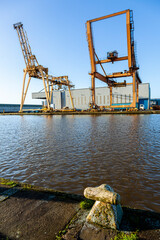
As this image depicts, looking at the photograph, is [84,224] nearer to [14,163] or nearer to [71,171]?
[71,171]

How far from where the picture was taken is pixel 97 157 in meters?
6.02

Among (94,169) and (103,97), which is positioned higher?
(103,97)

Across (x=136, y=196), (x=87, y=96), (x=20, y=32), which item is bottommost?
(x=136, y=196)

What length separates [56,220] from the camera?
2.28 metres

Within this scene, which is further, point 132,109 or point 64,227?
point 132,109

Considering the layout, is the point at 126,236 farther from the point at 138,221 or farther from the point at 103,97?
the point at 103,97

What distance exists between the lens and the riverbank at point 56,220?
2.00 m

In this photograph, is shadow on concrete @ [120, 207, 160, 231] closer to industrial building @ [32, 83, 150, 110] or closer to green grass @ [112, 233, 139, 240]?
green grass @ [112, 233, 139, 240]

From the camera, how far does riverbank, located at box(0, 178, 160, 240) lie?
2004 mm

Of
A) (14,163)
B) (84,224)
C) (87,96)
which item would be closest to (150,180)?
(84,224)

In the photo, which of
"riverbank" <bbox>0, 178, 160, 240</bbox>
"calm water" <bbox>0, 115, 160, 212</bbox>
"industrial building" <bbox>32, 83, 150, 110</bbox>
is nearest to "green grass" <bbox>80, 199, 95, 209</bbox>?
"riverbank" <bbox>0, 178, 160, 240</bbox>

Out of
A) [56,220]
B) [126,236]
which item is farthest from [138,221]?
[56,220]

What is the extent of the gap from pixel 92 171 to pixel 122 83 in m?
41.4

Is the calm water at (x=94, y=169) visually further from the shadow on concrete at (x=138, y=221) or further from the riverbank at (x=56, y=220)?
the riverbank at (x=56, y=220)
